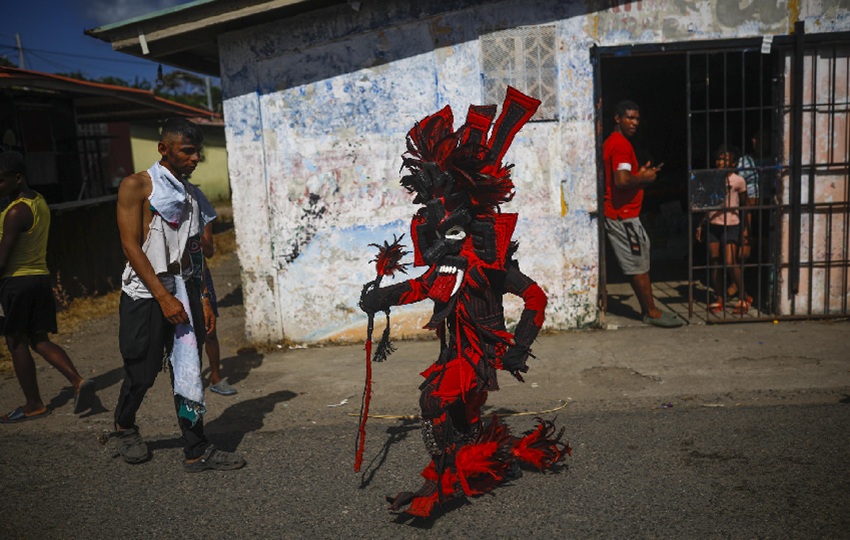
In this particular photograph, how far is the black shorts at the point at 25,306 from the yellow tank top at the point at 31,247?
0.18ft

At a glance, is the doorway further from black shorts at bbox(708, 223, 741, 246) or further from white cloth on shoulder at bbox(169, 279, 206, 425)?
white cloth on shoulder at bbox(169, 279, 206, 425)

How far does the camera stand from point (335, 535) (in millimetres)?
3412

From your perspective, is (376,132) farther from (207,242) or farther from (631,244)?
(631,244)

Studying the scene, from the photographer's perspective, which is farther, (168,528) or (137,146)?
(137,146)

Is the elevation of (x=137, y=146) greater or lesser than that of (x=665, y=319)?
greater

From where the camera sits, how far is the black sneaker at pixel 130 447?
171 inches

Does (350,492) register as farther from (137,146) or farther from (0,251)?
(137,146)

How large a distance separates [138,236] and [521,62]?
3.97m

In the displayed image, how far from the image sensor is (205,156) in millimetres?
26656

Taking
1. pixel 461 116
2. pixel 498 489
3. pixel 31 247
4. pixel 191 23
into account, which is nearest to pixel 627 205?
pixel 461 116

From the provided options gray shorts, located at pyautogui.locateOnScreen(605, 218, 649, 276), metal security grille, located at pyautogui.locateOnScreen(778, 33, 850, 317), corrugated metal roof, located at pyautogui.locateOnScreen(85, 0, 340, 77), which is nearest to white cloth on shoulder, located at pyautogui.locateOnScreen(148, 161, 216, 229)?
corrugated metal roof, located at pyautogui.locateOnScreen(85, 0, 340, 77)

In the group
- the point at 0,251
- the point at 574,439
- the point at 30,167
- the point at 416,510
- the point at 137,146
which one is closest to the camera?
the point at 416,510

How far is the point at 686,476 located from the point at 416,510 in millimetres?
1510

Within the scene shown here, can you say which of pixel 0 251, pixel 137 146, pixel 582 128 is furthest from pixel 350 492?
pixel 137 146
